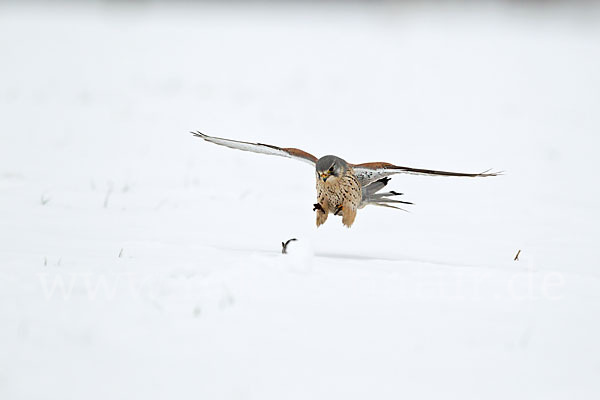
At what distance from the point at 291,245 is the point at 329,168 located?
103 cm

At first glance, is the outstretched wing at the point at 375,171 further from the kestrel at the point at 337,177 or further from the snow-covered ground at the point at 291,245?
the snow-covered ground at the point at 291,245

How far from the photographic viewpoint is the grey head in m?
4.48

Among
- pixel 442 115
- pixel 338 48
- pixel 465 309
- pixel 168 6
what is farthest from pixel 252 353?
pixel 168 6

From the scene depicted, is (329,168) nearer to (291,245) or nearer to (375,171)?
(375,171)

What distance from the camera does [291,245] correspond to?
3609 mm

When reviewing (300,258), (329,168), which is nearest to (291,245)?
(300,258)

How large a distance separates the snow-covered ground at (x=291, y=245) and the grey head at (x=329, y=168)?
0.53 meters

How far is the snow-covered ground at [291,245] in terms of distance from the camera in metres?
2.75

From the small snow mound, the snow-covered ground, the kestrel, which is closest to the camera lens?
the snow-covered ground

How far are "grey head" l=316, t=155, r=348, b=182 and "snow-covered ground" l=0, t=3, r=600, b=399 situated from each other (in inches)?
20.8

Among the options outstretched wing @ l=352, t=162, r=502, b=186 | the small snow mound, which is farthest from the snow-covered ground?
outstretched wing @ l=352, t=162, r=502, b=186

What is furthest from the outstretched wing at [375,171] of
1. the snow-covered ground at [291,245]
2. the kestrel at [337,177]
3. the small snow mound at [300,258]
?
the small snow mound at [300,258]

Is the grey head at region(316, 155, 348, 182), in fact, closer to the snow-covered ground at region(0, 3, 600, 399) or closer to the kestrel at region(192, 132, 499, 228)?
the kestrel at region(192, 132, 499, 228)

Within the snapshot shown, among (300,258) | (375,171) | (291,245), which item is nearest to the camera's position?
(300,258)
